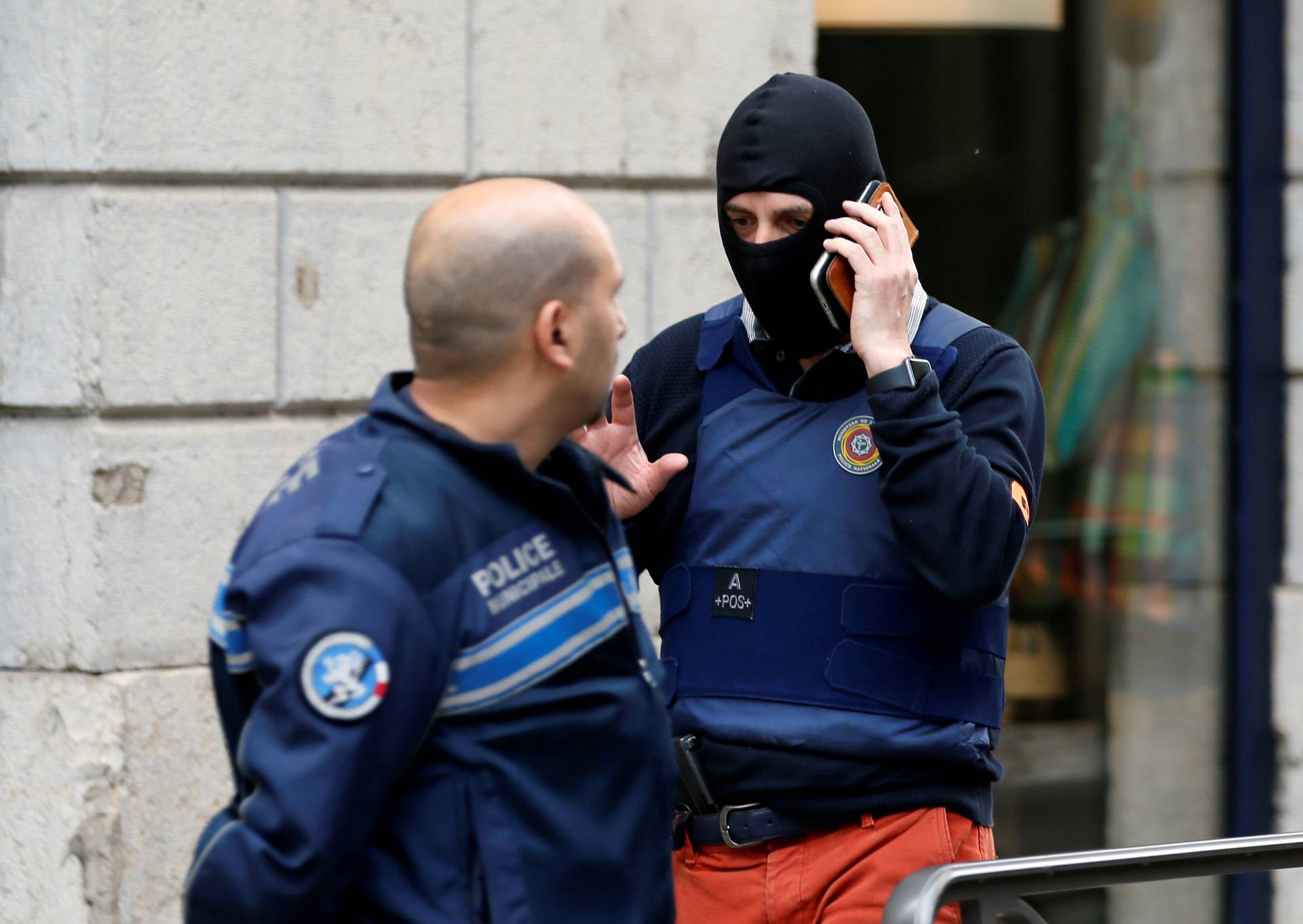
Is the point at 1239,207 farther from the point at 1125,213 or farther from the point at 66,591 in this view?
Result: the point at 66,591

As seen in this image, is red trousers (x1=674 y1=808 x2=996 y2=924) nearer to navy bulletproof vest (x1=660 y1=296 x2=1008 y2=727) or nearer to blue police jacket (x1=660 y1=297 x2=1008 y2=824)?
blue police jacket (x1=660 y1=297 x2=1008 y2=824)

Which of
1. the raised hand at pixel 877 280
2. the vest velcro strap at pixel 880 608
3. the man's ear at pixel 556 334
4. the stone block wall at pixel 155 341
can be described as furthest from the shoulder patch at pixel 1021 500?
the stone block wall at pixel 155 341

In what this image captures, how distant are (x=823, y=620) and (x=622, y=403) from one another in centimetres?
43

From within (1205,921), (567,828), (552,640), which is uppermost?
(552,640)

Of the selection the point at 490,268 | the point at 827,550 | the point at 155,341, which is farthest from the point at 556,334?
the point at 155,341

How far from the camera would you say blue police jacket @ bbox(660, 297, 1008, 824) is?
2.37 meters

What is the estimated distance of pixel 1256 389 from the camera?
16.1ft

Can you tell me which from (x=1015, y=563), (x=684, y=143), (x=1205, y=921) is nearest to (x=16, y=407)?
(x=684, y=143)

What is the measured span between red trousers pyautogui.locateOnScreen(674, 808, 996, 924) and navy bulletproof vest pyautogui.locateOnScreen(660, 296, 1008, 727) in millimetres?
170

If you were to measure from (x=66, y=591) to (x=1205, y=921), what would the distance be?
345cm

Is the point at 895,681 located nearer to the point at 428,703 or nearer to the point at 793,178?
the point at 793,178

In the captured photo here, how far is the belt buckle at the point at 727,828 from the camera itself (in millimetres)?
2412

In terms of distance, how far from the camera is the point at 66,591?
3.48 meters

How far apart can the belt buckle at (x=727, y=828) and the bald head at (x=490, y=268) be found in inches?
38.7
